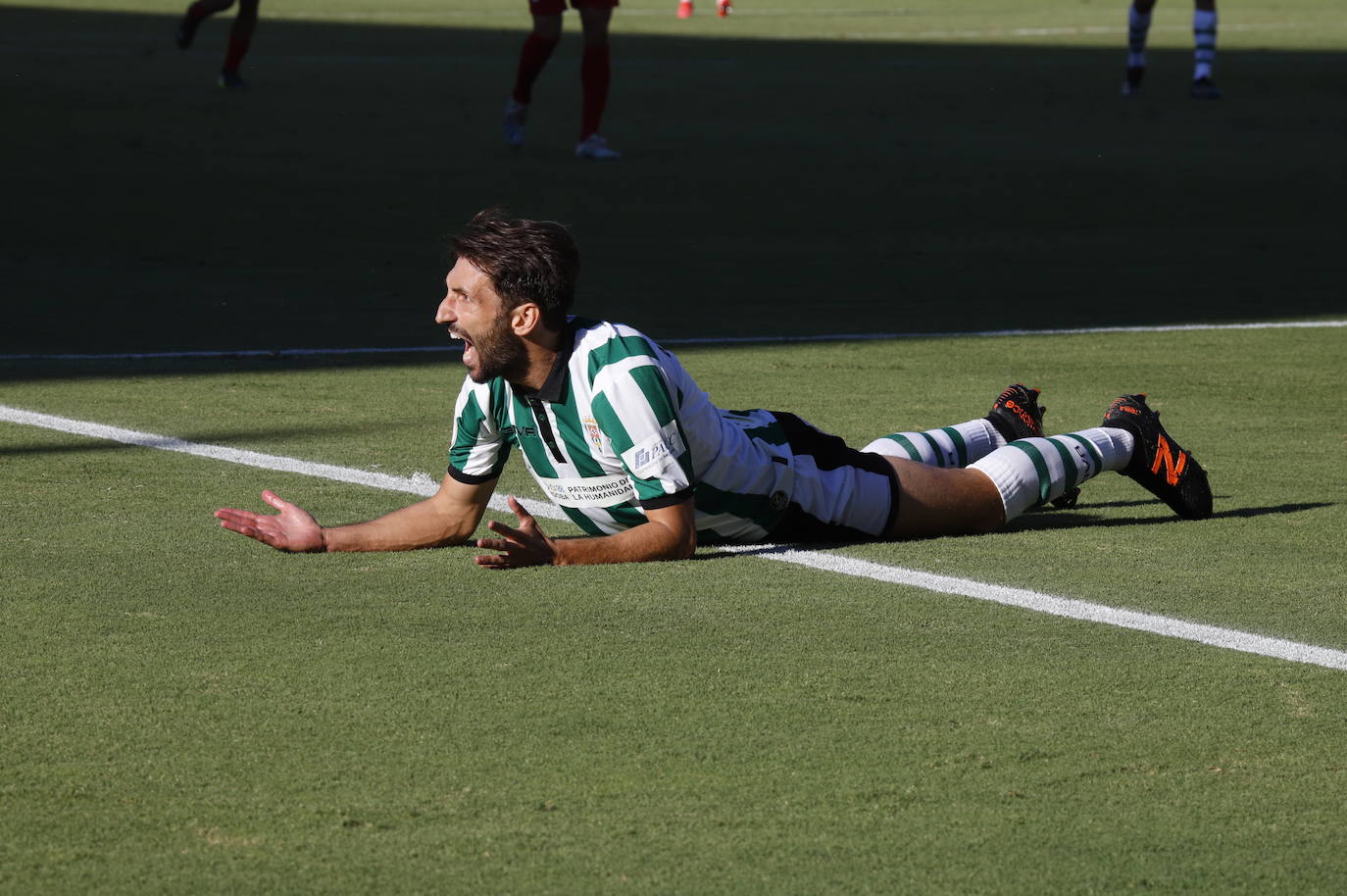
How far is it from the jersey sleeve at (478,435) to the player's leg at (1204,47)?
56.2 feet

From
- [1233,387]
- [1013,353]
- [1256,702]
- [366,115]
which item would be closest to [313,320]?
[1013,353]

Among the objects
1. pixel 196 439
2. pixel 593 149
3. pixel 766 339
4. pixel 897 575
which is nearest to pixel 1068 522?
pixel 897 575

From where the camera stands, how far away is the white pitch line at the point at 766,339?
8906 millimetres

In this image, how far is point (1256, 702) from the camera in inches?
161

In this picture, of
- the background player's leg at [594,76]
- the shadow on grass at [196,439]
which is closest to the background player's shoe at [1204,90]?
the background player's leg at [594,76]

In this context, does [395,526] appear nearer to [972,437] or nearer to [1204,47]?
[972,437]

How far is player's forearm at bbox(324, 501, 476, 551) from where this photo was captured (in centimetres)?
536

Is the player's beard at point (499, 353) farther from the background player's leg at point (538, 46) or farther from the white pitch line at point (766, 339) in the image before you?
the background player's leg at point (538, 46)

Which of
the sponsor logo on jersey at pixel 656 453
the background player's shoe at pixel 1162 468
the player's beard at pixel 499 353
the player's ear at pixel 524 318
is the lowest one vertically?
the background player's shoe at pixel 1162 468

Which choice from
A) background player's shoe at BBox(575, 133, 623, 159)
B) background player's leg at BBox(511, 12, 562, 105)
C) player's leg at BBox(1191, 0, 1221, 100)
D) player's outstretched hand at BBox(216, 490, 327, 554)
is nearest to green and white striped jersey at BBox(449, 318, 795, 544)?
player's outstretched hand at BBox(216, 490, 327, 554)

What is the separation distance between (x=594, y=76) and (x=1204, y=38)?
8612 millimetres

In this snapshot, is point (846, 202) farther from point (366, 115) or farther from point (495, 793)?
point (495, 793)

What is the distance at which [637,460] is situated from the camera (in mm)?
4949

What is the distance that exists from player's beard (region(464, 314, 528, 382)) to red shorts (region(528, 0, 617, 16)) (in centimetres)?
1051
